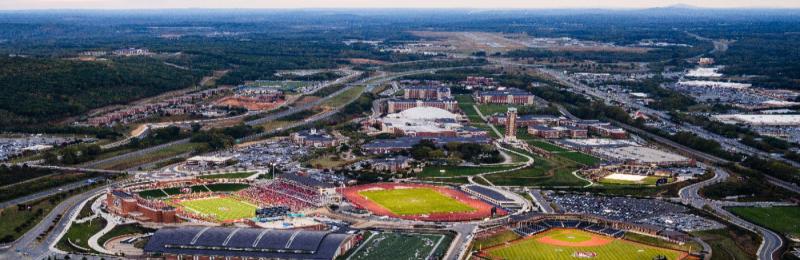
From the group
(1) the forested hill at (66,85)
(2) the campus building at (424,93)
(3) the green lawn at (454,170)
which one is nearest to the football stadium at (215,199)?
(3) the green lawn at (454,170)

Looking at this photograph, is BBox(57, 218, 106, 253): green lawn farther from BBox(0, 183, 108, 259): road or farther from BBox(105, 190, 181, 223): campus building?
BBox(105, 190, 181, 223): campus building

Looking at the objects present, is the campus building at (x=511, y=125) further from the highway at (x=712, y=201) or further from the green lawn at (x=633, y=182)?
the green lawn at (x=633, y=182)

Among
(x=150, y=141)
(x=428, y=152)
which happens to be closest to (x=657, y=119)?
(x=428, y=152)

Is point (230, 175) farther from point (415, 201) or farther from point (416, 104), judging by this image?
point (416, 104)

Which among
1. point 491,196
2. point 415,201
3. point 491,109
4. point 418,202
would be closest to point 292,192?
point 415,201

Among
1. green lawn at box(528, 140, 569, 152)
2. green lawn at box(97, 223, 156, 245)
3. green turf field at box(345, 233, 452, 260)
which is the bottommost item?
green lawn at box(528, 140, 569, 152)

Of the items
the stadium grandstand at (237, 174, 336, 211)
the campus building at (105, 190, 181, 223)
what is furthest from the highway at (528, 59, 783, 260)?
the campus building at (105, 190, 181, 223)
